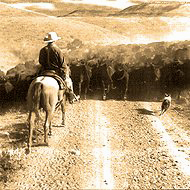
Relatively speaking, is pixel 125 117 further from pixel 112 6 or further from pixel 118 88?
pixel 112 6

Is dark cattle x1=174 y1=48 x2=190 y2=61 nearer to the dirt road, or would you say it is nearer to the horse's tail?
the dirt road

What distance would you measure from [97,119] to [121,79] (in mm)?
5322

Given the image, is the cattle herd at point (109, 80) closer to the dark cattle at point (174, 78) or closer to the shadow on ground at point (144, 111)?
the dark cattle at point (174, 78)

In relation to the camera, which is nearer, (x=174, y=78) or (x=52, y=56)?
(x=52, y=56)

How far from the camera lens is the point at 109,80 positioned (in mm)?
22500

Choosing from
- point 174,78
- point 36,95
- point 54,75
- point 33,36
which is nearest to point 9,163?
point 36,95

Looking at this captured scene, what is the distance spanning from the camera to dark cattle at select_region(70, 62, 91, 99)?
22.4 m

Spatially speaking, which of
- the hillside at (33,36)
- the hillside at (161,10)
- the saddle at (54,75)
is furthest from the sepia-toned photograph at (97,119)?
the hillside at (161,10)

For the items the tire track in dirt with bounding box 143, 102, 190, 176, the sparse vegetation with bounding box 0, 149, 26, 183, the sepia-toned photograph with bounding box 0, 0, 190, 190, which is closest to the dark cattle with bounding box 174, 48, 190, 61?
the sepia-toned photograph with bounding box 0, 0, 190, 190

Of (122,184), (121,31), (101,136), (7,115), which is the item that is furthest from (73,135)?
(121,31)

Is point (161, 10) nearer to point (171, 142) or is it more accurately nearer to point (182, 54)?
point (182, 54)

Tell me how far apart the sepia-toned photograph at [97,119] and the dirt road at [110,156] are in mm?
34

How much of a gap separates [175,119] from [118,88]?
545 centimetres

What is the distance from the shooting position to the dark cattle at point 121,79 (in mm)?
22328
